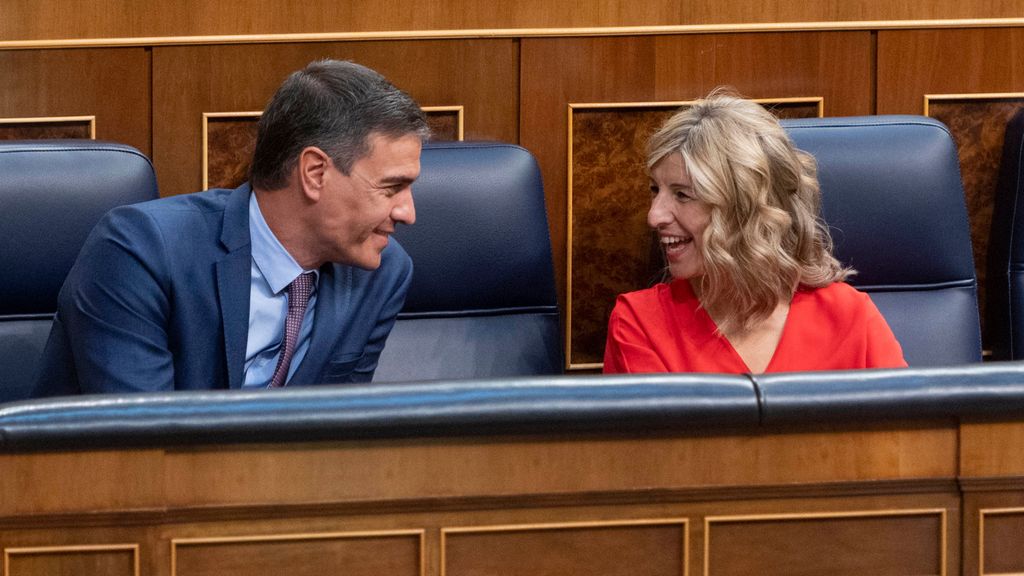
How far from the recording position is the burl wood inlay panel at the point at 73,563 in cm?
83

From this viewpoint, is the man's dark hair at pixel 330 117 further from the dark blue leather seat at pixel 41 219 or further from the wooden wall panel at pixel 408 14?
the wooden wall panel at pixel 408 14

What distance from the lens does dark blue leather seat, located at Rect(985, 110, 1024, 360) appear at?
194 centimetres

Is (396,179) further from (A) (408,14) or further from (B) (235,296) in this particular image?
(A) (408,14)

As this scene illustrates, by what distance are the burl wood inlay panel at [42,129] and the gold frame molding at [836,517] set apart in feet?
4.66

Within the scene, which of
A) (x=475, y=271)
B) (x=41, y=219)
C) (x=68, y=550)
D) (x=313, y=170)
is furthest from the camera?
(x=475, y=271)

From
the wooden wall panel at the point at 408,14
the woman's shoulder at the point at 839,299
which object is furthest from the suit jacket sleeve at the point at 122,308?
the woman's shoulder at the point at 839,299

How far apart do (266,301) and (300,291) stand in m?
0.05

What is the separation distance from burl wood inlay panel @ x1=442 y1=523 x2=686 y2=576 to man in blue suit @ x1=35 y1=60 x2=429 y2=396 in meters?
0.63

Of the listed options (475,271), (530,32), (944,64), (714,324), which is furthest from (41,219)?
(944,64)

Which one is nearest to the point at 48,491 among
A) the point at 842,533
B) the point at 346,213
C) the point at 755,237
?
the point at 842,533

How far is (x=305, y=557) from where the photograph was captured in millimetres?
860

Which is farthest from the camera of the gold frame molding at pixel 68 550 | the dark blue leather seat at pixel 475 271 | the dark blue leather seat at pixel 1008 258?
the dark blue leather seat at pixel 1008 258

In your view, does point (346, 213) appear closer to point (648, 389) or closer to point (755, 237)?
point (755, 237)

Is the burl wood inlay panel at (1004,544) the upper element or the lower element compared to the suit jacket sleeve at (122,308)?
lower
